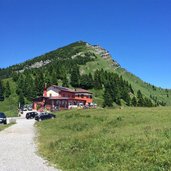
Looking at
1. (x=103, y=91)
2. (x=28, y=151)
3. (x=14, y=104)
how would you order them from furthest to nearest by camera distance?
(x=103, y=91) < (x=14, y=104) < (x=28, y=151)

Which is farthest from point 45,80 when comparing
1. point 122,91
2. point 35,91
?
point 122,91

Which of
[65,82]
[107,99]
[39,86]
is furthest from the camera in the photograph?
[65,82]

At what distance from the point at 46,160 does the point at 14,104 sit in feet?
416

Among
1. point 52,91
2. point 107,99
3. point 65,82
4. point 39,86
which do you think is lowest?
point 107,99

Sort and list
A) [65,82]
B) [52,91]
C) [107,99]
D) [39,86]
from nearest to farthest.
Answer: [52,91], [39,86], [107,99], [65,82]

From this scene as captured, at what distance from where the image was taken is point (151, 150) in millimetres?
17109

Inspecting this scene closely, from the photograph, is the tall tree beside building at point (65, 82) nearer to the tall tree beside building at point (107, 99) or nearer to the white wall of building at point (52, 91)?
the tall tree beside building at point (107, 99)

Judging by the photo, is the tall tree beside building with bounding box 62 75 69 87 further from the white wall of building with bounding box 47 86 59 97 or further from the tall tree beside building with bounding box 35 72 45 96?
the white wall of building with bounding box 47 86 59 97

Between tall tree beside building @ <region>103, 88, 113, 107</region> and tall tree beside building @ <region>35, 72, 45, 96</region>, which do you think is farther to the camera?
tall tree beside building @ <region>103, 88, 113, 107</region>

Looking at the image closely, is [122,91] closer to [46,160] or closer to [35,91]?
[35,91]

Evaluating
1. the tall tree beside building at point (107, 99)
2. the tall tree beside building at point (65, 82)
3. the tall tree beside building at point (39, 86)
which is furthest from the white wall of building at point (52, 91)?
the tall tree beside building at point (65, 82)

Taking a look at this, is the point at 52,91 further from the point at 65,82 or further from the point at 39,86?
the point at 65,82

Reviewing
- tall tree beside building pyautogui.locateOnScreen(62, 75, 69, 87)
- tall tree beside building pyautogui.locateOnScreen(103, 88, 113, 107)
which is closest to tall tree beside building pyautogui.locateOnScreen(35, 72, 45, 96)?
tall tree beside building pyautogui.locateOnScreen(62, 75, 69, 87)

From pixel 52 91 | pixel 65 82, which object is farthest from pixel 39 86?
pixel 65 82
